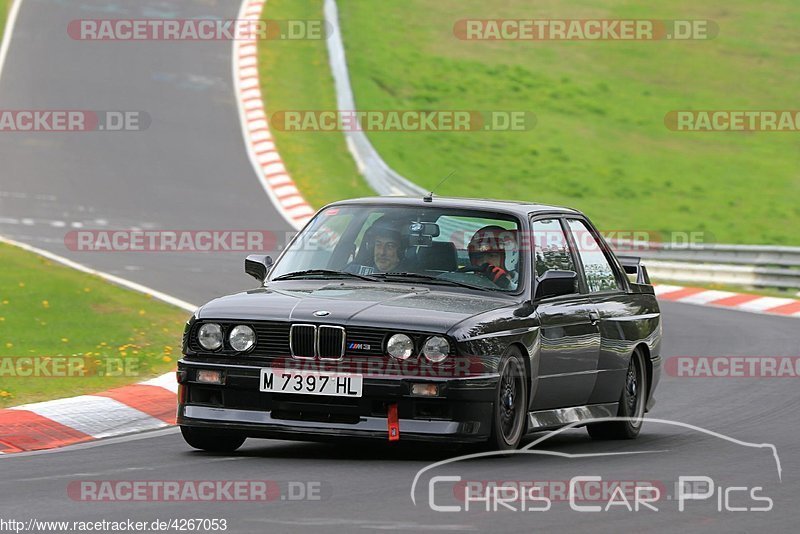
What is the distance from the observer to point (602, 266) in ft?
37.0

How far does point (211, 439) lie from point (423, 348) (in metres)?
1.43

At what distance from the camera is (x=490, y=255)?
10086 millimetres

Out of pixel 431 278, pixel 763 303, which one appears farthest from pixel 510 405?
pixel 763 303

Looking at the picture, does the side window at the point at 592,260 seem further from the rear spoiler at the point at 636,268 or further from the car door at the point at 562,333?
the rear spoiler at the point at 636,268

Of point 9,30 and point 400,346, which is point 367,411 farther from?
point 9,30

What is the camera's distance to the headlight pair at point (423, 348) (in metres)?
8.94

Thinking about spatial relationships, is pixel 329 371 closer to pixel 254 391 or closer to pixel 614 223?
pixel 254 391

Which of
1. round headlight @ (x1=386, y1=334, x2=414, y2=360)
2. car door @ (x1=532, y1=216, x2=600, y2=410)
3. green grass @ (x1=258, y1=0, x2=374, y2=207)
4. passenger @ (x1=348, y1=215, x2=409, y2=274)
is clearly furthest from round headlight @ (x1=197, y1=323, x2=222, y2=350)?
green grass @ (x1=258, y1=0, x2=374, y2=207)

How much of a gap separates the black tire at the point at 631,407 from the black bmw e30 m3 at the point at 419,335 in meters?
0.02

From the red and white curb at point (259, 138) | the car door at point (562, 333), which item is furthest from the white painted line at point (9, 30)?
the car door at point (562, 333)

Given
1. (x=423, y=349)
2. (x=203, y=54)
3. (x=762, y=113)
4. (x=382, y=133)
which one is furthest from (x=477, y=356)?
(x=762, y=113)

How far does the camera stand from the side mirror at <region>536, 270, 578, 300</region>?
32.6ft

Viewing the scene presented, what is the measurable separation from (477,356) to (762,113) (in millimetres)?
31924

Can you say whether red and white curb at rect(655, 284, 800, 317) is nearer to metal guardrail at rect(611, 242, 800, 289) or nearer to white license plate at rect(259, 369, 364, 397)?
metal guardrail at rect(611, 242, 800, 289)
